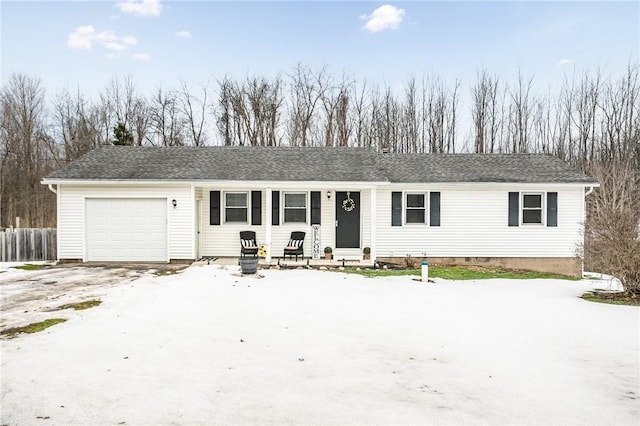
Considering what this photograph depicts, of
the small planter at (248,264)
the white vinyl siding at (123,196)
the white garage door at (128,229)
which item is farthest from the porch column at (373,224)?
the white garage door at (128,229)

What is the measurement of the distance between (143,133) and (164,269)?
21.6 m

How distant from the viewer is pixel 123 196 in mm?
14008

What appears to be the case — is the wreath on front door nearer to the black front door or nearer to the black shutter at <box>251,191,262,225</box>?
the black front door

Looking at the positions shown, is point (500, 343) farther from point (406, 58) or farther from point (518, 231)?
point (406, 58)

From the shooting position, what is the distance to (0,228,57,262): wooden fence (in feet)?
49.5

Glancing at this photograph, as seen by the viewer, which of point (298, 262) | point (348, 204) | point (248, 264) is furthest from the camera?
point (348, 204)

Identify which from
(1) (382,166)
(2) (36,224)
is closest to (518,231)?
(1) (382,166)

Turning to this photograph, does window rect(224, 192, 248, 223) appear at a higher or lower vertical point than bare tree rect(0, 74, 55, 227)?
lower

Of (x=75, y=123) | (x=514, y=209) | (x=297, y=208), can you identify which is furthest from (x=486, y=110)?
(x=75, y=123)

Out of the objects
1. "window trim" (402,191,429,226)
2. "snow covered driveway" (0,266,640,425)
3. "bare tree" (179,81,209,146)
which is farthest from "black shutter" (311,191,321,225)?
"bare tree" (179,81,209,146)

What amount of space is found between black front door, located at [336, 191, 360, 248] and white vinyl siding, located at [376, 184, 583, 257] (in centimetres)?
88

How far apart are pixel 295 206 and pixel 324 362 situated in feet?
33.1

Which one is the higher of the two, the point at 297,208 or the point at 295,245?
the point at 297,208

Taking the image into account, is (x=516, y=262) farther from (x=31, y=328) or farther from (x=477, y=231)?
(x=31, y=328)
